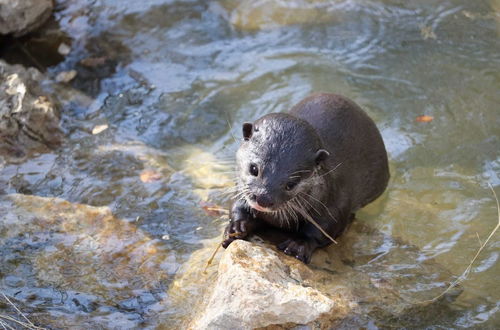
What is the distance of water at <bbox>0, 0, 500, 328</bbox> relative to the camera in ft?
13.7

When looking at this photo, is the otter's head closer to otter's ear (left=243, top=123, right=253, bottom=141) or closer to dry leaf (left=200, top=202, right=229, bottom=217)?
otter's ear (left=243, top=123, right=253, bottom=141)

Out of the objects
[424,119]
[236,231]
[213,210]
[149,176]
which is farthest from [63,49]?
[236,231]

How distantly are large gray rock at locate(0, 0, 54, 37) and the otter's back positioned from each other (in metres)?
3.65

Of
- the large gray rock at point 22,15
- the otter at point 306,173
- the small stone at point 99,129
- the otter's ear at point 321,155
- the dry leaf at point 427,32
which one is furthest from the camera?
the dry leaf at point 427,32

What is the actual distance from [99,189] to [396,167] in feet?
7.70

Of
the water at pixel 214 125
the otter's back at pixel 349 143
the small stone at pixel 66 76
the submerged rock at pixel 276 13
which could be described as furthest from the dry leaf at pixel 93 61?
the otter's back at pixel 349 143

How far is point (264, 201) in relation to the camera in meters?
3.46

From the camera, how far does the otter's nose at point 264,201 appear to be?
3.47 m

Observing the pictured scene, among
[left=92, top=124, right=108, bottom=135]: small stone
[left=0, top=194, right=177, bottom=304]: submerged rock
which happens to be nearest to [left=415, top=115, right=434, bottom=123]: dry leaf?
[left=0, top=194, right=177, bottom=304]: submerged rock

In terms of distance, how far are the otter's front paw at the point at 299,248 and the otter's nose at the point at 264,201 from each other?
1.48 feet

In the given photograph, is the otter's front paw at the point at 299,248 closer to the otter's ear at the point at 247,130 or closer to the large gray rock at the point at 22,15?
the otter's ear at the point at 247,130

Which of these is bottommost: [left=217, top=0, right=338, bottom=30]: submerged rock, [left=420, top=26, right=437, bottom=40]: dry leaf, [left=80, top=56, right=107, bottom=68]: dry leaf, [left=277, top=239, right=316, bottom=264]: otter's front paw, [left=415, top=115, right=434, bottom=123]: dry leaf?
[left=415, top=115, right=434, bottom=123]: dry leaf

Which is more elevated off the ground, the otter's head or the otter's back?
the otter's head

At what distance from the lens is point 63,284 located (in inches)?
159
